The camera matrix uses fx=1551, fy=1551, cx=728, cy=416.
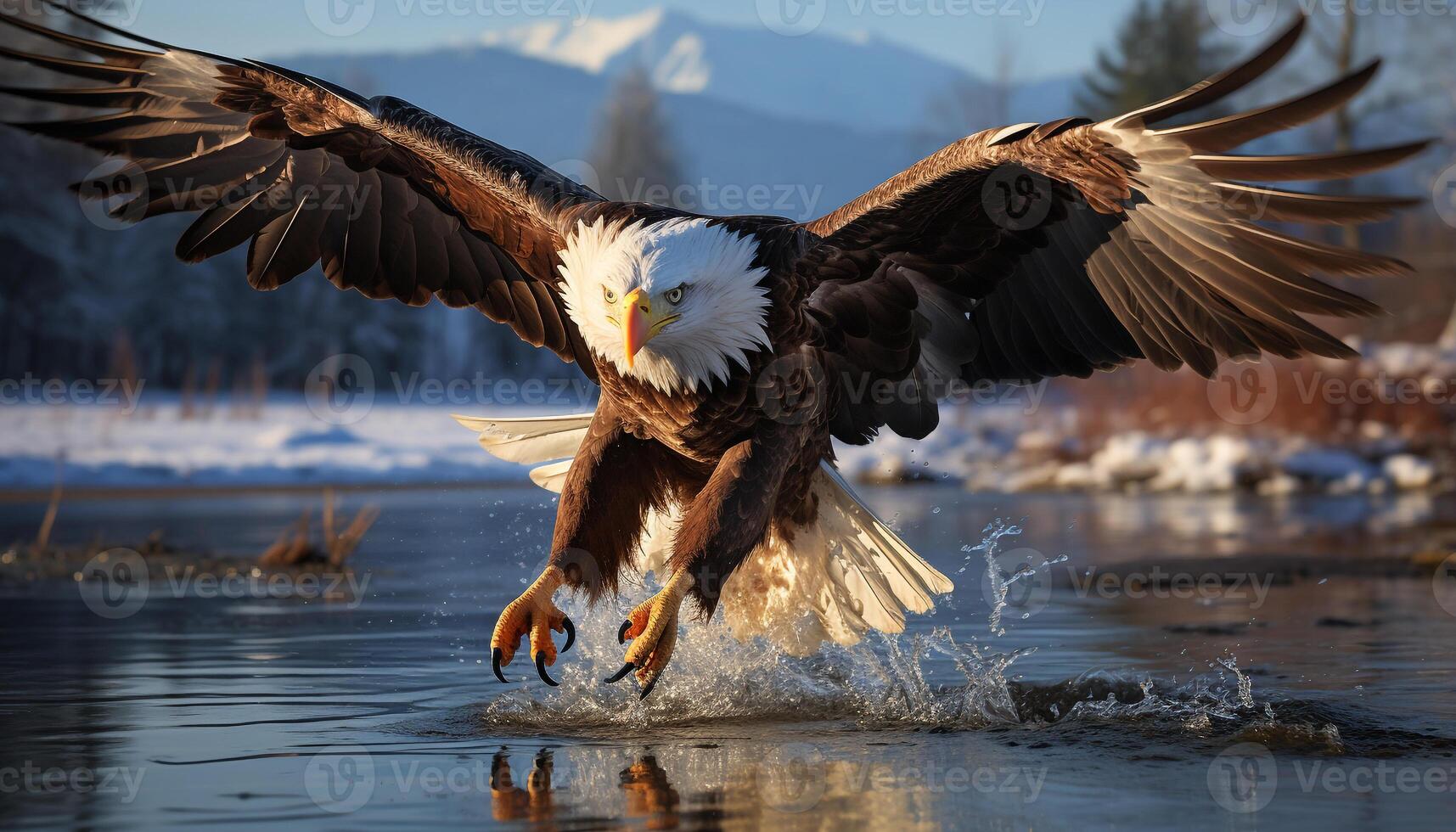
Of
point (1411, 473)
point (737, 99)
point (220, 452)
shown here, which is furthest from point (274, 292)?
point (737, 99)

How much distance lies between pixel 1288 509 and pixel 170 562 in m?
9.89

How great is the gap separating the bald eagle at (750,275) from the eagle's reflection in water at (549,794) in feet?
2.04

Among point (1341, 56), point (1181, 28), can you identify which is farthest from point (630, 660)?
point (1181, 28)

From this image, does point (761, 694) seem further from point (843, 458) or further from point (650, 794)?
point (843, 458)

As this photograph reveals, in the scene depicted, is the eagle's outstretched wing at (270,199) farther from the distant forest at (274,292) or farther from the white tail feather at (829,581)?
the distant forest at (274,292)

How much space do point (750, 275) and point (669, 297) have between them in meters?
0.33

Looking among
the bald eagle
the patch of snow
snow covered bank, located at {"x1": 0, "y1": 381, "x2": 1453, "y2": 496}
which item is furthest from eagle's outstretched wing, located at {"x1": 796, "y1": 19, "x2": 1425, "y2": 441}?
the patch of snow

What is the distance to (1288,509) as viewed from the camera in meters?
14.3

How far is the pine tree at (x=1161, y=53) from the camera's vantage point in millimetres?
37281

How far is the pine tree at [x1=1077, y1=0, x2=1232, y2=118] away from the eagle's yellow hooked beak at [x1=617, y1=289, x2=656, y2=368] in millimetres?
33953

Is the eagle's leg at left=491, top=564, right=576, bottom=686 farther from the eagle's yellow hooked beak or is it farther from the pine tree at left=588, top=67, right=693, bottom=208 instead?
the pine tree at left=588, top=67, right=693, bottom=208

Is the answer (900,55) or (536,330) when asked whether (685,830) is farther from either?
(900,55)

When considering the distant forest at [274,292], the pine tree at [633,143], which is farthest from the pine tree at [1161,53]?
the pine tree at [633,143]

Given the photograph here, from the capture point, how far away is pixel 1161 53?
123 ft
